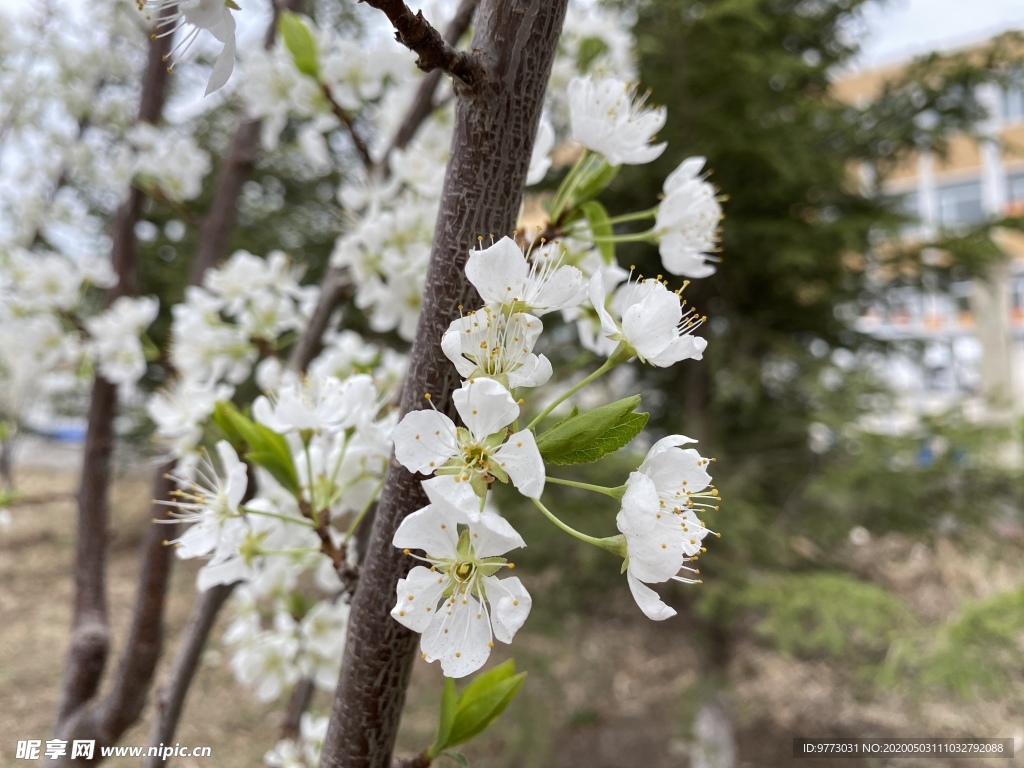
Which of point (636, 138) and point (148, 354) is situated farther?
point (148, 354)

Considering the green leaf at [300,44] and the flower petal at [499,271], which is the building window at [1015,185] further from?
the flower petal at [499,271]

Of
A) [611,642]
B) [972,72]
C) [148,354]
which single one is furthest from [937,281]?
[148,354]

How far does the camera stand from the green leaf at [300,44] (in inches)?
34.4

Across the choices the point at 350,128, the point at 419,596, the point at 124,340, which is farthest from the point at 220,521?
the point at 124,340

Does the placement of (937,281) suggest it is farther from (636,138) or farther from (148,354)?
(148,354)

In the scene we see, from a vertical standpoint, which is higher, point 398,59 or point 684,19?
point 684,19

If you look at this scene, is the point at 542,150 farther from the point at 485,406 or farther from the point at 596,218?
the point at 485,406

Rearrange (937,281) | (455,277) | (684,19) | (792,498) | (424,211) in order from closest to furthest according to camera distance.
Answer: (455,277) → (424,211) → (684,19) → (792,498) → (937,281)

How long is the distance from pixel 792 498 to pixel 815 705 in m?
1.10

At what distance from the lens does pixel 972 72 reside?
2590 millimetres

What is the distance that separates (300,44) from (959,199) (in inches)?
601

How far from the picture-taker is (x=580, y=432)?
1.28ft

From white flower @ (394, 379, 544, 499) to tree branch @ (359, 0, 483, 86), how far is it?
8.1 inches

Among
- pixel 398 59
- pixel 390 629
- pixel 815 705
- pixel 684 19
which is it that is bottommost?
pixel 815 705
